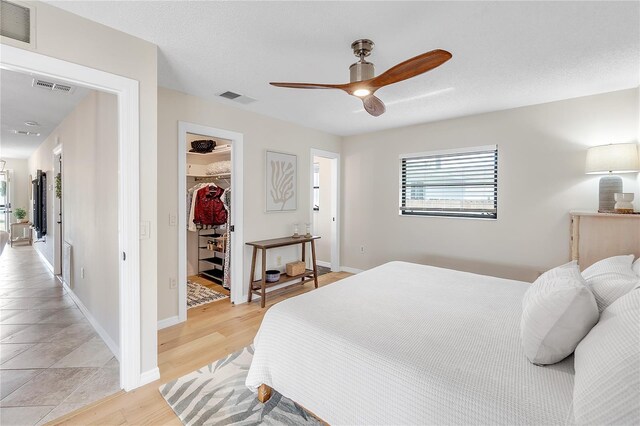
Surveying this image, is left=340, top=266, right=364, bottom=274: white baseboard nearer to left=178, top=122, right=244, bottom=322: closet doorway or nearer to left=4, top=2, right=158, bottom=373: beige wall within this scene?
left=178, top=122, right=244, bottom=322: closet doorway

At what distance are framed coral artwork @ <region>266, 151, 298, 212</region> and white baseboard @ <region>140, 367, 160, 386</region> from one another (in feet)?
7.76

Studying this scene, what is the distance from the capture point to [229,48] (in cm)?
229

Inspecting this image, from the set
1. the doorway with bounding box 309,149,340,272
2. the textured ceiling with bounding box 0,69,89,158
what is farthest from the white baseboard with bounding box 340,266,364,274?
the textured ceiling with bounding box 0,69,89,158

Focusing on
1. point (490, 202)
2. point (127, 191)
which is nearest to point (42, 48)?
point (127, 191)

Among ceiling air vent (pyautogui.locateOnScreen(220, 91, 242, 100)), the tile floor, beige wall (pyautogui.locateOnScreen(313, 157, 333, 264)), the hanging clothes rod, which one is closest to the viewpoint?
the tile floor

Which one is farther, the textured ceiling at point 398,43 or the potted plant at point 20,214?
the potted plant at point 20,214

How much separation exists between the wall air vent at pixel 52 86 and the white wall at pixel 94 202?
173mm

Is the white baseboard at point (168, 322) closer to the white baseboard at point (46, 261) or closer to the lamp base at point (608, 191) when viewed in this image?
the white baseboard at point (46, 261)

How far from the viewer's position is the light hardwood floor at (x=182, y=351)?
6.02 feet

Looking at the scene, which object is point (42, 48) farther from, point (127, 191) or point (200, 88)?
point (200, 88)

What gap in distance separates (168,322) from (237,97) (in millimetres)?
2569

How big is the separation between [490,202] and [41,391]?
15.5 feet

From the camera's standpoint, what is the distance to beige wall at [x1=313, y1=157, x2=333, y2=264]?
584 centimetres

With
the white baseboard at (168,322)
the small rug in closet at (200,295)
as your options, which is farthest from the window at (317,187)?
the white baseboard at (168,322)
